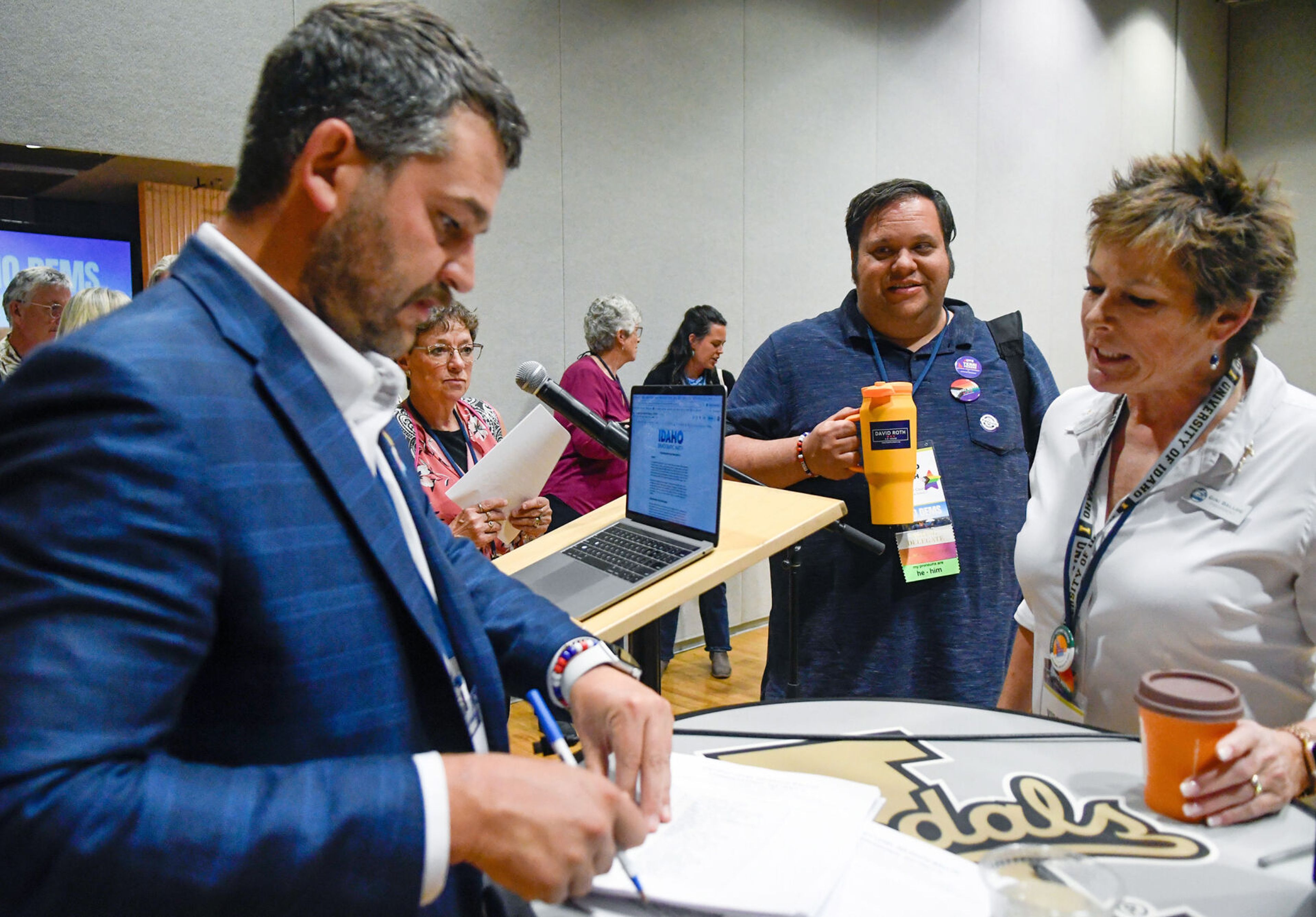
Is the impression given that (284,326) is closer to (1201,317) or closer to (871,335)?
(1201,317)

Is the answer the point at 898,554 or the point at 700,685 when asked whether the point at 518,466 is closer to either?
the point at 898,554

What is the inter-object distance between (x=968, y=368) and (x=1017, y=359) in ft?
0.61

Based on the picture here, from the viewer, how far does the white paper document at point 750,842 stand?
749mm

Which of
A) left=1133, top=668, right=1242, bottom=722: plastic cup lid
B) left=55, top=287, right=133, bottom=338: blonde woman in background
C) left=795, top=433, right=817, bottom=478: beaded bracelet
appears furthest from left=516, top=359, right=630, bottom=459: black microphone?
left=55, top=287, right=133, bottom=338: blonde woman in background

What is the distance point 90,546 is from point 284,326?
10.6 inches

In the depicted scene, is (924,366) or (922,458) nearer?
(922,458)

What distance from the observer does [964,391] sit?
6.69ft

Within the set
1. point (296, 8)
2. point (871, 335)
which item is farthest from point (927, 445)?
point (296, 8)

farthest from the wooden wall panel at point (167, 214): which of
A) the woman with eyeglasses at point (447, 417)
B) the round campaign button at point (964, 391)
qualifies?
the round campaign button at point (964, 391)

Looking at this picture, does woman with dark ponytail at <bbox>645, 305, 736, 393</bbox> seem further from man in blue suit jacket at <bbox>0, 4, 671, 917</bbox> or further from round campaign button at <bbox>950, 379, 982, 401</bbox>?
man in blue suit jacket at <bbox>0, 4, 671, 917</bbox>

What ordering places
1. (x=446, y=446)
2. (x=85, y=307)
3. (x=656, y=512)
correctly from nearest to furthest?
(x=656, y=512), (x=446, y=446), (x=85, y=307)

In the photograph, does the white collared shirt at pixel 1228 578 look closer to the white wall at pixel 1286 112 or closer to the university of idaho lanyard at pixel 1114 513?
the university of idaho lanyard at pixel 1114 513

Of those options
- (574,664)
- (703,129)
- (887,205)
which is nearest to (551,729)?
(574,664)

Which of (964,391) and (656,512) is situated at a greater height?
(964,391)
